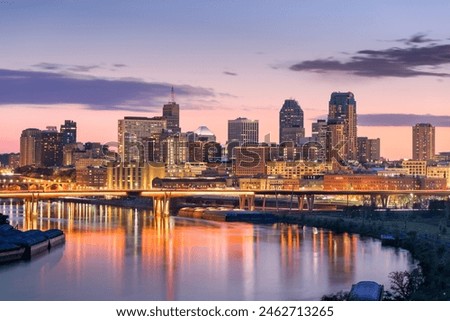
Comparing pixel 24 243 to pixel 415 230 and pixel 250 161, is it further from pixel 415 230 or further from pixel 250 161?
pixel 250 161

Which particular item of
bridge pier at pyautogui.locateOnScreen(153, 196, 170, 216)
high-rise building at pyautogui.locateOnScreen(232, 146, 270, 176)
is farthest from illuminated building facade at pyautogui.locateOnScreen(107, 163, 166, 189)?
bridge pier at pyautogui.locateOnScreen(153, 196, 170, 216)

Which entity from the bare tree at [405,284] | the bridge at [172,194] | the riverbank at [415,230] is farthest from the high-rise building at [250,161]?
the bare tree at [405,284]

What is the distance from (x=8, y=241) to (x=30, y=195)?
10547mm

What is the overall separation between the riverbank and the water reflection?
0.39 m

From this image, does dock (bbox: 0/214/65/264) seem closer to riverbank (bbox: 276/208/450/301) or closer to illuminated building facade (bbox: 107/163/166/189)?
riverbank (bbox: 276/208/450/301)

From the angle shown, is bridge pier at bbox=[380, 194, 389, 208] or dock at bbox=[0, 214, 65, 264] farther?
bridge pier at bbox=[380, 194, 389, 208]

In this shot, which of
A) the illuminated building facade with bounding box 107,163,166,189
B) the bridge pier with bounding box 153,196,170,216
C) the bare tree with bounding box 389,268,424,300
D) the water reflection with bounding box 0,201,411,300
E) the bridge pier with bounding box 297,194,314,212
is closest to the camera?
the bare tree with bounding box 389,268,424,300

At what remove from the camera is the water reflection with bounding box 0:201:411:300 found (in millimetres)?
10094

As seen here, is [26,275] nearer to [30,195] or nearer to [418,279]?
[418,279]

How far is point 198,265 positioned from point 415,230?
21.5 feet

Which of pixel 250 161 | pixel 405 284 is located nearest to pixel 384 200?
pixel 405 284

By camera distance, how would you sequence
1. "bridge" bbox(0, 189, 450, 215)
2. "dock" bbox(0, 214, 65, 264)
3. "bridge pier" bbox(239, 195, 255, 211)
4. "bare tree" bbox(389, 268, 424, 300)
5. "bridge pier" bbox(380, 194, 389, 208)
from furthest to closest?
"bridge pier" bbox(380, 194, 389, 208)
"bridge pier" bbox(239, 195, 255, 211)
"bridge" bbox(0, 189, 450, 215)
"dock" bbox(0, 214, 65, 264)
"bare tree" bbox(389, 268, 424, 300)

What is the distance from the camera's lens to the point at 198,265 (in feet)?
40.4
